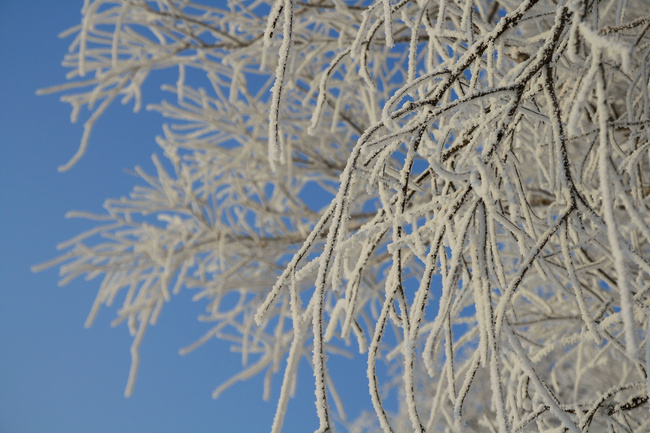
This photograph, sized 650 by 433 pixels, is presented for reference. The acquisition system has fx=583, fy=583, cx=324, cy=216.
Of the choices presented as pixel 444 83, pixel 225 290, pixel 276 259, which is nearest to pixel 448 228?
pixel 444 83

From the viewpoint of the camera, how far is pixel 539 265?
36.0 inches

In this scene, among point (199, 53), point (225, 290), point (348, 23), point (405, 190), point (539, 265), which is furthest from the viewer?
point (225, 290)

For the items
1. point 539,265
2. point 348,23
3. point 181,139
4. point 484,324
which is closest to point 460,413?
point 484,324

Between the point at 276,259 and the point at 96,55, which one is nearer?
the point at 96,55

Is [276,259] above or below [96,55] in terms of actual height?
below

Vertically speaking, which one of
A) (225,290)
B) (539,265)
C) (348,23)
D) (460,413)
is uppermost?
(348,23)

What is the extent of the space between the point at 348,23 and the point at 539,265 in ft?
3.93

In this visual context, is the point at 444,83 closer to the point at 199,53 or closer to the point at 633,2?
the point at 199,53

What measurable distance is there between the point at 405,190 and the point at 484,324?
0.68 ft

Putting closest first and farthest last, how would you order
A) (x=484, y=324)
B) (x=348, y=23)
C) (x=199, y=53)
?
(x=484, y=324), (x=348, y=23), (x=199, y=53)

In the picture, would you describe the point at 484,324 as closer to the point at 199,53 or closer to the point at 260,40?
the point at 260,40

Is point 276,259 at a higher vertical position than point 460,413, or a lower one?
higher

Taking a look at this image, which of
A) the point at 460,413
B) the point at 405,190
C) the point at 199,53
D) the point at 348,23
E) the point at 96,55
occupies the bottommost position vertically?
the point at 460,413

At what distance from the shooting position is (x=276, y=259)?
2.67m
